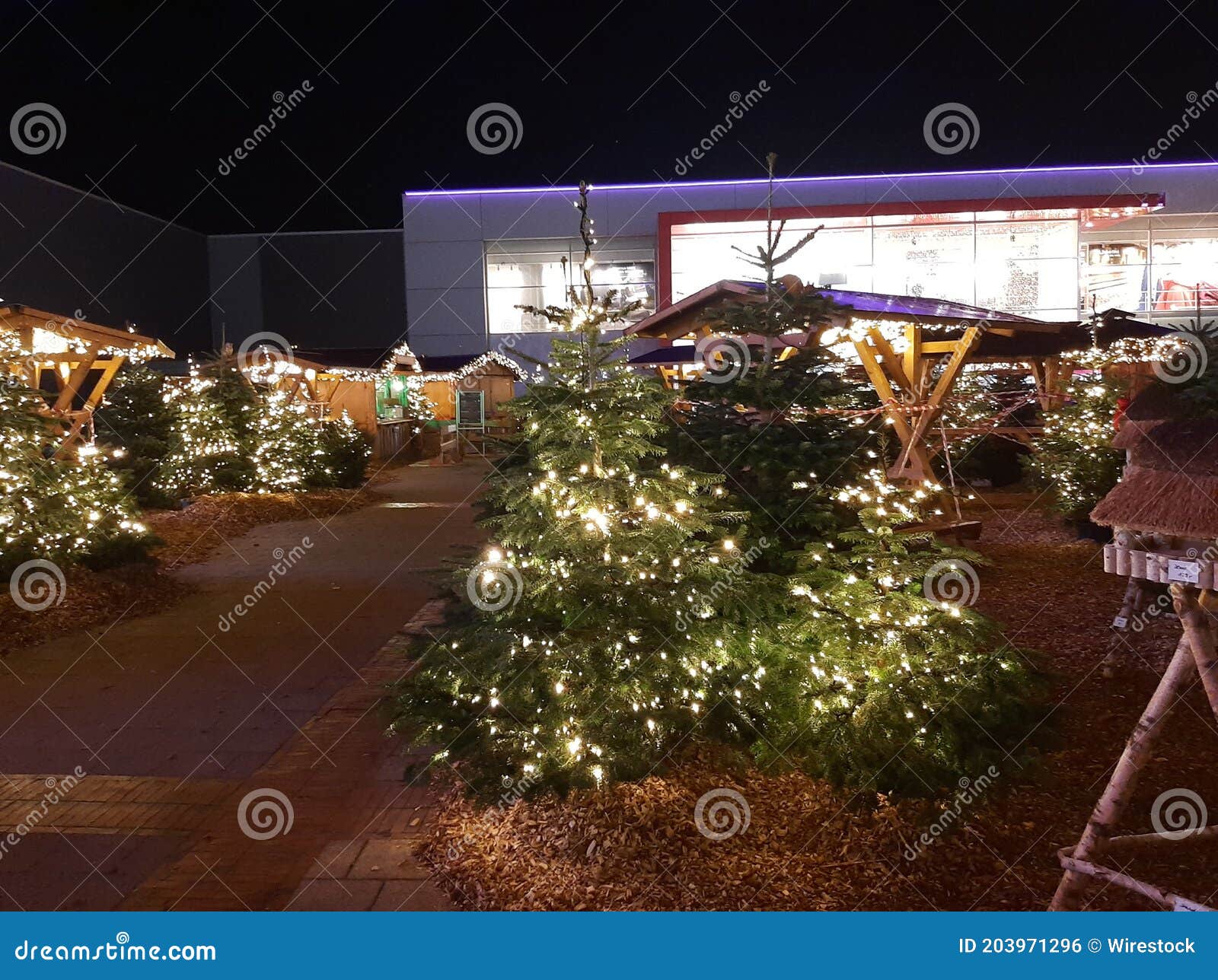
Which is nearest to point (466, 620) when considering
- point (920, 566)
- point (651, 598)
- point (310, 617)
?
point (651, 598)

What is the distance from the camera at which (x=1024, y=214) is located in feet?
82.9

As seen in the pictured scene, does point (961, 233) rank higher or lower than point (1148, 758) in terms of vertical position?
higher

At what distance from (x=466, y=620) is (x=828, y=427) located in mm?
2624

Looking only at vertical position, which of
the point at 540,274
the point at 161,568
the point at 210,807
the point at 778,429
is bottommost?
the point at 210,807

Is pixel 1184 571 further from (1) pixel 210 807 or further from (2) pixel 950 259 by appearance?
(2) pixel 950 259

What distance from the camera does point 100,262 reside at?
30.3 metres
